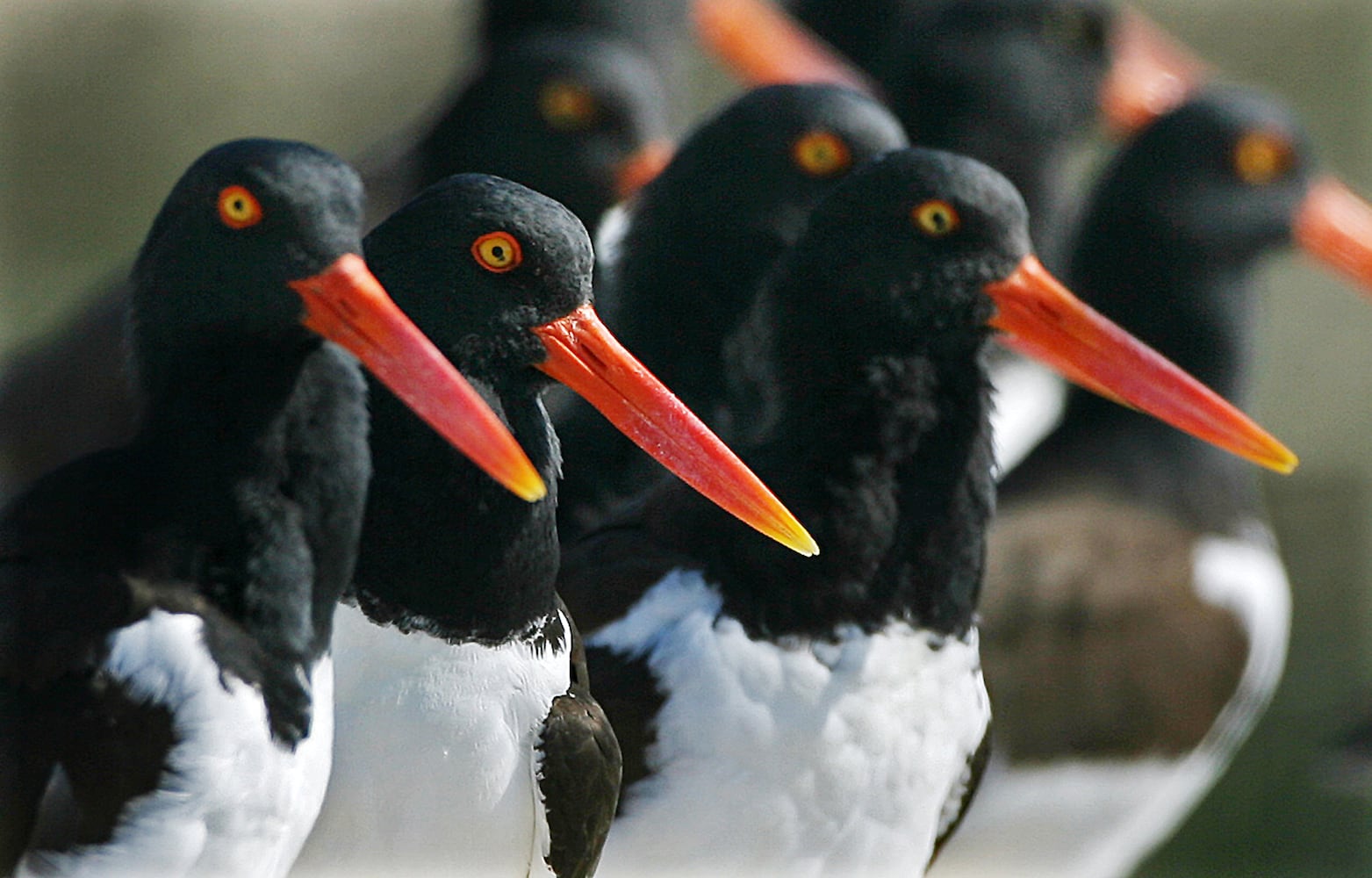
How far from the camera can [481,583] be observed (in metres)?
3.75

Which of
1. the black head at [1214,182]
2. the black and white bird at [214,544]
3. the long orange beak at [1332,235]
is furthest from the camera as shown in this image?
the long orange beak at [1332,235]

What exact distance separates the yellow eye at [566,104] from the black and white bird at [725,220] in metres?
1.28

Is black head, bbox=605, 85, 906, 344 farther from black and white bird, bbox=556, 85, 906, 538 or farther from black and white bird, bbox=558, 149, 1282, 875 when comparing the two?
black and white bird, bbox=558, 149, 1282, 875

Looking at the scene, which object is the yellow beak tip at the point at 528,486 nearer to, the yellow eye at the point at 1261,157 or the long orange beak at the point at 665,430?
the long orange beak at the point at 665,430

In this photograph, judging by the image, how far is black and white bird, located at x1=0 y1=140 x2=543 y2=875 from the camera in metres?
3.51

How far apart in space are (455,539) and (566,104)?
9.54ft

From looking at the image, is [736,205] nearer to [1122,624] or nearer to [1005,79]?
[1122,624]

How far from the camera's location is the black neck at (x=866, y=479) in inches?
167

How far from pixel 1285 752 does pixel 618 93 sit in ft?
14.9

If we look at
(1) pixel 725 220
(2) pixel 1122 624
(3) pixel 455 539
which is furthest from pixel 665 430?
(2) pixel 1122 624

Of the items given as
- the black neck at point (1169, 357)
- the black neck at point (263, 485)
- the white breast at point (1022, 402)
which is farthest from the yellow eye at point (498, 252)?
the white breast at point (1022, 402)

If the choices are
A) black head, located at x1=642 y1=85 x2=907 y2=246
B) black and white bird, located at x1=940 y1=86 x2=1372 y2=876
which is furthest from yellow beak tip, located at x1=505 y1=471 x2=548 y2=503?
black and white bird, located at x1=940 y1=86 x2=1372 y2=876

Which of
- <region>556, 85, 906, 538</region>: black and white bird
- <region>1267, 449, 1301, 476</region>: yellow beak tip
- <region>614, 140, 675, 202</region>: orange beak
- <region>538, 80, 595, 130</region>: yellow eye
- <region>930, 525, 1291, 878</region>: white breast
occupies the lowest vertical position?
<region>930, 525, 1291, 878</region>: white breast

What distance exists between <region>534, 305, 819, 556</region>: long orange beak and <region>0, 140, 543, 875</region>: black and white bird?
0.88ft
